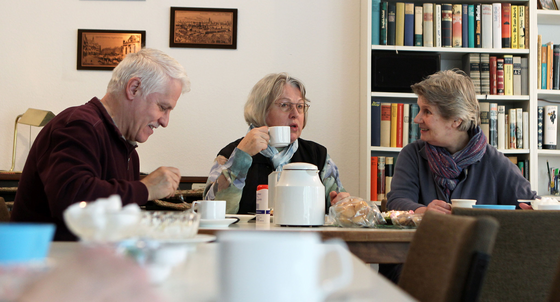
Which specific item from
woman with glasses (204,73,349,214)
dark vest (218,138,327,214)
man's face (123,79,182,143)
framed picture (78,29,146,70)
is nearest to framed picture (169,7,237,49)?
framed picture (78,29,146,70)

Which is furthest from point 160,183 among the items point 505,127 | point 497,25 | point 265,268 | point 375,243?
point 497,25

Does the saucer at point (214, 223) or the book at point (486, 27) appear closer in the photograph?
the saucer at point (214, 223)

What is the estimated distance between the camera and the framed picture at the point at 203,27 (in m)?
3.14

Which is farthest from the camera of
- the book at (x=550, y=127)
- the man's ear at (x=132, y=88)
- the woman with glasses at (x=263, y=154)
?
the book at (x=550, y=127)

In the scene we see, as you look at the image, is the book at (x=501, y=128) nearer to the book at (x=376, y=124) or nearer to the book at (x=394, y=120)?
the book at (x=394, y=120)

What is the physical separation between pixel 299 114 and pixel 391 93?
0.82m

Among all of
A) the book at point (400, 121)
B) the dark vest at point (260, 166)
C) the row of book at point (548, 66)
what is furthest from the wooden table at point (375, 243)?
the row of book at point (548, 66)

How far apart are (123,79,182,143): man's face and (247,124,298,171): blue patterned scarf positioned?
60cm

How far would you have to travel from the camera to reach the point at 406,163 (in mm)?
2291

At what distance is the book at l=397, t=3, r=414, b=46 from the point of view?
3027 mm

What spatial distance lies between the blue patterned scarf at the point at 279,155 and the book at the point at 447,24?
1.34m

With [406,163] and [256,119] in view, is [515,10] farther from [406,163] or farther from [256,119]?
[256,119]

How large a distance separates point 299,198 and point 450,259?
0.66 m

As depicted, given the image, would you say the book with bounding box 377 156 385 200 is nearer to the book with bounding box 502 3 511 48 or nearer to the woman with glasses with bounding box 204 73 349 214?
the woman with glasses with bounding box 204 73 349 214
